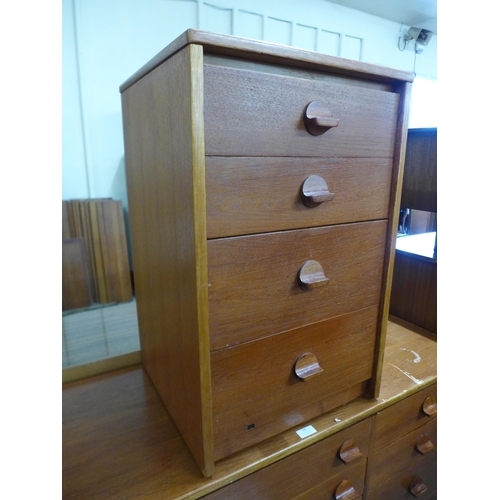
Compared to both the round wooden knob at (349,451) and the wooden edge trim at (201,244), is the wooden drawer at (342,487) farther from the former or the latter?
the wooden edge trim at (201,244)

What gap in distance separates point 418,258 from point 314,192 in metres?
0.76

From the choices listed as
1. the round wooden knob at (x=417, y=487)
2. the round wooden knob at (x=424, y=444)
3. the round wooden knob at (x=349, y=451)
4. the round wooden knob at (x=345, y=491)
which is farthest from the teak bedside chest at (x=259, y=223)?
the round wooden knob at (x=417, y=487)

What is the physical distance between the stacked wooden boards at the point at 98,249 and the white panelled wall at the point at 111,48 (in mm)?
153

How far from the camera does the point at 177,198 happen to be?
1.86 ft

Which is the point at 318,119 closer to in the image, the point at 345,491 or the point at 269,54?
Answer: the point at 269,54

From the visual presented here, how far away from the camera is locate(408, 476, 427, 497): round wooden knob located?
103 centimetres

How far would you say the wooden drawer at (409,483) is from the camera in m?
0.96

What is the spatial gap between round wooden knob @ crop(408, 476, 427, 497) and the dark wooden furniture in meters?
0.46

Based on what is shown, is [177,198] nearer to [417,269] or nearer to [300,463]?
[300,463]

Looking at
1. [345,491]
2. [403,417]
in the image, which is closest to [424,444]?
[403,417]

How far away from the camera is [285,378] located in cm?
69

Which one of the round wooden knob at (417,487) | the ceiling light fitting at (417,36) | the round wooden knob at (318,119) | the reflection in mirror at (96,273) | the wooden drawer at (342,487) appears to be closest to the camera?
the round wooden knob at (318,119)

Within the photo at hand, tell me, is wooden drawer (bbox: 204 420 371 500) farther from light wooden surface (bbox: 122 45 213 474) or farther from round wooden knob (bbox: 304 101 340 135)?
round wooden knob (bbox: 304 101 340 135)

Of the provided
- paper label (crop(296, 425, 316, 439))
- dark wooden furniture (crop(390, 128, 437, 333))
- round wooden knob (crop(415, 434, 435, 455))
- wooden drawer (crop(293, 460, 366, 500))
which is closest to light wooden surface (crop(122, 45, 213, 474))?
paper label (crop(296, 425, 316, 439))
